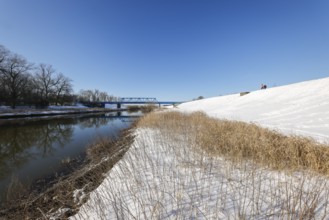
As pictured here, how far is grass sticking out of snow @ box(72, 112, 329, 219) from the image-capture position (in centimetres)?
248

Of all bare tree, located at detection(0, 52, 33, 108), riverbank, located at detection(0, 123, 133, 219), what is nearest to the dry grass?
riverbank, located at detection(0, 123, 133, 219)

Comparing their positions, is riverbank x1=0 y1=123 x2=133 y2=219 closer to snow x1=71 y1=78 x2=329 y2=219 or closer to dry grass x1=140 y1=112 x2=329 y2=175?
snow x1=71 y1=78 x2=329 y2=219

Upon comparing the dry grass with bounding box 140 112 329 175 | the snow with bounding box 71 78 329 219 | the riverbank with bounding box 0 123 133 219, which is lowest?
the riverbank with bounding box 0 123 133 219

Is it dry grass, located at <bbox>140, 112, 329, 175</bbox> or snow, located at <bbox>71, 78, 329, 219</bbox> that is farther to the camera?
dry grass, located at <bbox>140, 112, 329, 175</bbox>

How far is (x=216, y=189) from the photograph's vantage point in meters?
3.17

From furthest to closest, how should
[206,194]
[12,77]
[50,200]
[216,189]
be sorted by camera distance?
[12,77]
[50,200]
[216,189]
[206,194]

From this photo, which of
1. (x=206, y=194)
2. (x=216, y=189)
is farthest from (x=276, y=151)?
(x=206, y=194)

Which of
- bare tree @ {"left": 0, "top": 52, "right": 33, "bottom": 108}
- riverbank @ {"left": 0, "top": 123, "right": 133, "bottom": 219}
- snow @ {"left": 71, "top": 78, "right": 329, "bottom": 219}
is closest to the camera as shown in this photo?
snow @ {"left": 71, "top": 78, "right": 329, "bottom": 219}

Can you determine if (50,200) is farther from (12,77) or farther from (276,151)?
(12,77)

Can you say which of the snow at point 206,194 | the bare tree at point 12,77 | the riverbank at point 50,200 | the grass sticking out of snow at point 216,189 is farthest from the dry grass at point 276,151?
the bare tree at point 12,77

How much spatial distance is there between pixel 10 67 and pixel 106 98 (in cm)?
7182

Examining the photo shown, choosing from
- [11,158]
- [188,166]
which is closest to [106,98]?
[11,158]

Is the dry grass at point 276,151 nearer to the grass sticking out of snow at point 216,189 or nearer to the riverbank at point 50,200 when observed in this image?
the grass sticking out of snow at point 216,189

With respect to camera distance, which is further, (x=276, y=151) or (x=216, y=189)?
(x=276, y=151)
